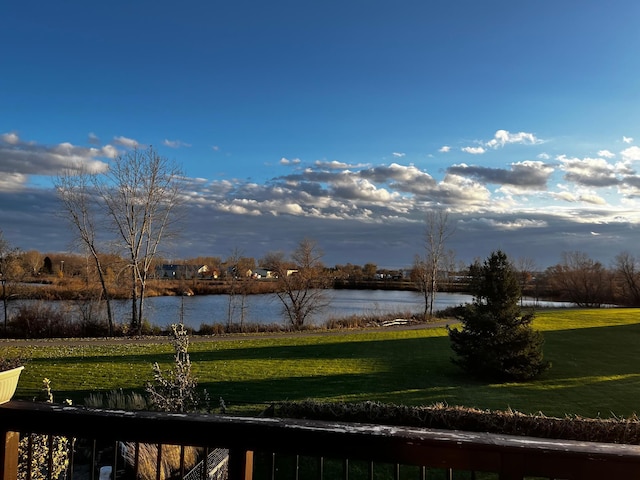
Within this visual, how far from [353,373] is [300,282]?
63.3 ft

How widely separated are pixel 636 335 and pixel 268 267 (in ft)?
74.9

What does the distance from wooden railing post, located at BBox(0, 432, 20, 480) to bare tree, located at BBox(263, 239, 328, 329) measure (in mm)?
29269

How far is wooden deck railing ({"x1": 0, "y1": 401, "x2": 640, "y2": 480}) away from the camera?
5.07ft

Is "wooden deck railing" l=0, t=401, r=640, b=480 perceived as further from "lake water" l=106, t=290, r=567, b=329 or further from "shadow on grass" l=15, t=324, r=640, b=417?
"lake water" l=106, t=290, r=567, b=329

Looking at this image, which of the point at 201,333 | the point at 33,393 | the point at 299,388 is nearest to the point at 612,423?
the point at 299,388

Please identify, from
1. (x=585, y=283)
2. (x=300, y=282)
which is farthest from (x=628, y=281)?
(x=300, y=282)

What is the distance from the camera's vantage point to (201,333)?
85.5 feet

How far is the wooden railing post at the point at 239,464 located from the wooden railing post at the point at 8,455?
3.23 ft

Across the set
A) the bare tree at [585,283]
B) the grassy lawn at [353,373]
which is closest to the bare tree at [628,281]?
the bare tree at [585,283]

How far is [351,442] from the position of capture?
64.8 inches

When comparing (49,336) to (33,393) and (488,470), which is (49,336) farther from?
(488,470)

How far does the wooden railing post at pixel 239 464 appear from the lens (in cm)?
180

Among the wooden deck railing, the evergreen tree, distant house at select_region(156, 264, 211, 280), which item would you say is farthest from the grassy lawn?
distant house at select_region(156, 264, 211, 280)

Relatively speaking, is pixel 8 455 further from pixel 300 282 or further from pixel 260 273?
pixel 260 273
